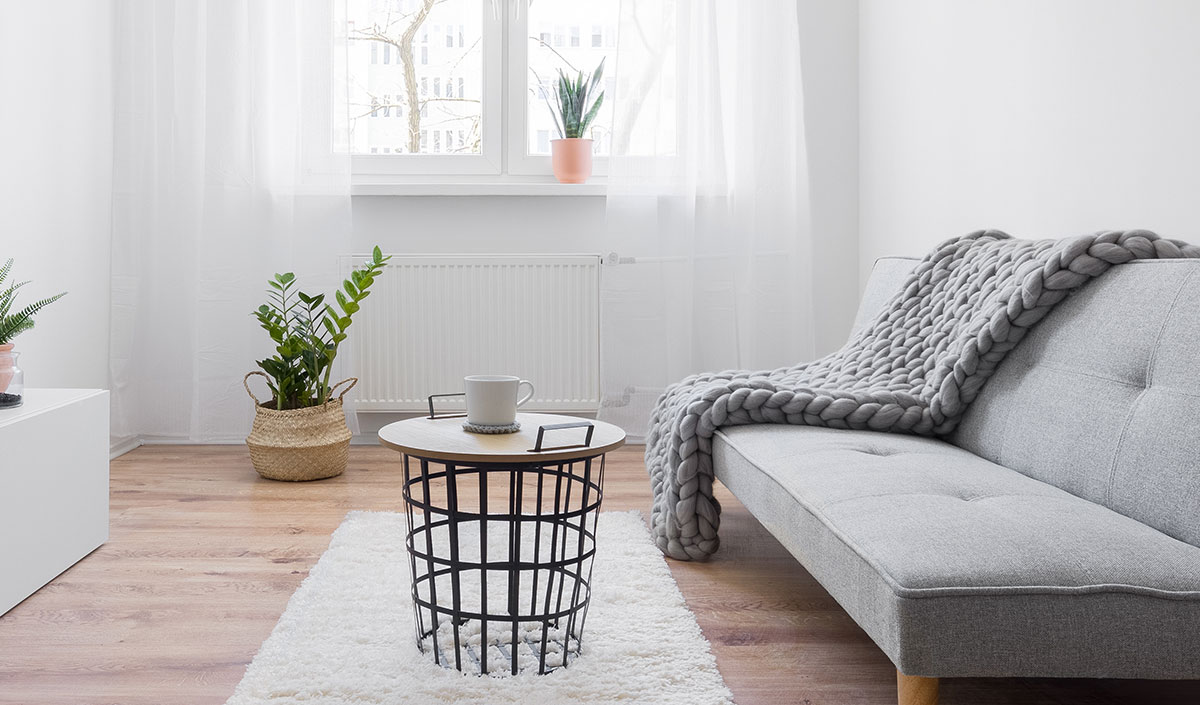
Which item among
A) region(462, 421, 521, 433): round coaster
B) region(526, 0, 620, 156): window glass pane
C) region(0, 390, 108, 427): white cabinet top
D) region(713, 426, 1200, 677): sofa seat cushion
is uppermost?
region(526, 0, 620, 156): window glass pane

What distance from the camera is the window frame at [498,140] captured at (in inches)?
145

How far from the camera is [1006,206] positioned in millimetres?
2602

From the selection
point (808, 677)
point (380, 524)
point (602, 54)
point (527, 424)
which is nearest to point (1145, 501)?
point (808, 677)

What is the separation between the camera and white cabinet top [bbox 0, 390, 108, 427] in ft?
6.34

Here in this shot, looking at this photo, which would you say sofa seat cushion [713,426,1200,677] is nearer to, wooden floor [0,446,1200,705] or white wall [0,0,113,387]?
wooden floor [0,446,1200,705]

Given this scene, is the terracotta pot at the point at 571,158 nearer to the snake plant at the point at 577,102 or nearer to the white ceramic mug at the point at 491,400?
the snake plant at the point at 577,102

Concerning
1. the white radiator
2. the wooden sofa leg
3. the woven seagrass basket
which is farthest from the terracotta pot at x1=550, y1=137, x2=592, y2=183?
the wooden sofa leg

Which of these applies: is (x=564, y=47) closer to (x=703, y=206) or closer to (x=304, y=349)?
(x=703, y=206)

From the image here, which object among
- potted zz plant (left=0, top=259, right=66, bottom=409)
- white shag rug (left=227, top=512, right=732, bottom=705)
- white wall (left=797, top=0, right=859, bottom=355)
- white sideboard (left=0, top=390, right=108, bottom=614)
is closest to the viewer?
white shag rug (left=227, top=512, right=732, bottom=705)

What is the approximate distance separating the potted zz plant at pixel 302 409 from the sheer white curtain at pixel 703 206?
3.03 feet

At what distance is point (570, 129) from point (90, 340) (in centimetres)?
181

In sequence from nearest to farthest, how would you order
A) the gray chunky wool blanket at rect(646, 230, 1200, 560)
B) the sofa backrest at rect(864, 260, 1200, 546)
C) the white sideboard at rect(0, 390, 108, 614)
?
the sofa backrest at rect(864, 260, 1200, 546)
the gray chunky wool blanket at rect(646, 230, 1200, 560)
the white sideboard at rect(0, 390, 108, 614)

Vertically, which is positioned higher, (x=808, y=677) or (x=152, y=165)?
(x=152, y=165)

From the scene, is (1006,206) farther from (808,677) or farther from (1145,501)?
(808,677)
